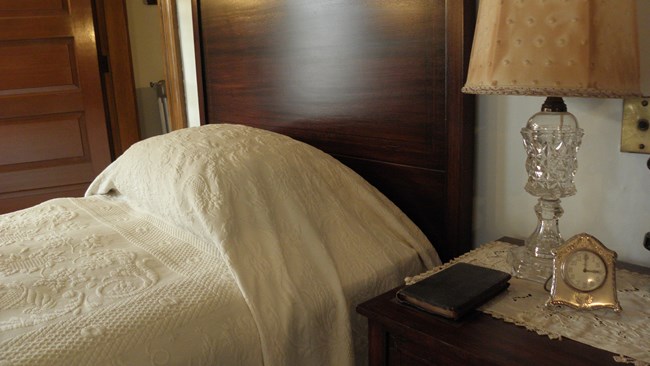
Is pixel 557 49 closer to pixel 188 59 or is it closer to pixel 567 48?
pixel 567 48

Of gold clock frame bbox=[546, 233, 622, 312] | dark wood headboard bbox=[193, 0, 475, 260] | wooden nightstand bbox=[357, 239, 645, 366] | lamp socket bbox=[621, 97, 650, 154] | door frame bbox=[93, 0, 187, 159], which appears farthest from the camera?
door frame bbox=[93, 0, 187, 159]

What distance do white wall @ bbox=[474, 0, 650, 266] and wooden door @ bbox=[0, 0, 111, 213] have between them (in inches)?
89.2

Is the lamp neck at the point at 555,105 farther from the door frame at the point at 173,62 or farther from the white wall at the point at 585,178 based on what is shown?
the door frame at the point at 173,62

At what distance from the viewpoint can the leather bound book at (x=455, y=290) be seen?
84 centimetres

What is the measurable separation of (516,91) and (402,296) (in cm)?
39

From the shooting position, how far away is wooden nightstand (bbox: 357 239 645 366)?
72 centimetres

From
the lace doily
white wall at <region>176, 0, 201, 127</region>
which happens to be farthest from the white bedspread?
white wall at <region>176, 0, 201, 127</region>

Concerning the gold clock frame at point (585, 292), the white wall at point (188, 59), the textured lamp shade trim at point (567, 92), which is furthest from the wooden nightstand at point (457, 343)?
the white wall at point (188, 59)

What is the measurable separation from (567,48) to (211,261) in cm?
76

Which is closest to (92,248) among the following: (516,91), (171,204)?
(171,204)

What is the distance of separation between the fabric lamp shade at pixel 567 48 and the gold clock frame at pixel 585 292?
0.80 feet

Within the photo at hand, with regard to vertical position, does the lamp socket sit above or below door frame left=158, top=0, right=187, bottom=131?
below

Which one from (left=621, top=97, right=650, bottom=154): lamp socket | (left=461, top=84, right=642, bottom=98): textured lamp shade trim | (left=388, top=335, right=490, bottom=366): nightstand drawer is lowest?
(left=388, top=335, right=490, bottom=366): nightstand drawer

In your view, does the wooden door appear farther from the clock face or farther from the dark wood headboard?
the clock face
